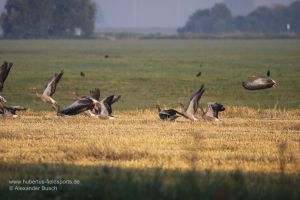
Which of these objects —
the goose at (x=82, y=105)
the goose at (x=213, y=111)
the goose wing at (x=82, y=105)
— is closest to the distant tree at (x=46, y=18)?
the goose at (x=213, y=111)

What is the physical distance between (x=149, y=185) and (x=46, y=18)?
145 metres

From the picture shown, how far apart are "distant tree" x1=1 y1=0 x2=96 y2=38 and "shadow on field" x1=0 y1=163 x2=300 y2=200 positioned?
14108 centimetres

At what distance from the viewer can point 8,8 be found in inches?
6093

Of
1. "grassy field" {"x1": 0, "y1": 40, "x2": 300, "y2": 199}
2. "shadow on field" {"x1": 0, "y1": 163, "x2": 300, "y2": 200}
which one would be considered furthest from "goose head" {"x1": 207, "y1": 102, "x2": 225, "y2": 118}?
"shadow on field" {"x1": 0, "y1": 163, "x2": 300, "y2": 200}

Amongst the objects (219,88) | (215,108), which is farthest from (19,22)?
(215,108)

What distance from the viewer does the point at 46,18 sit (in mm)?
154750

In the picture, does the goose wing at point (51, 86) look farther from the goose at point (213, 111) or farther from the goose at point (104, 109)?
the goose at point (213, 111)

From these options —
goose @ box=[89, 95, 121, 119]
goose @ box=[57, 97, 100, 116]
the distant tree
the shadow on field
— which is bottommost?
the distant tree

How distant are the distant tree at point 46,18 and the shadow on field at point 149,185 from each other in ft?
463

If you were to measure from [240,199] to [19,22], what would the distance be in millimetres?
145142

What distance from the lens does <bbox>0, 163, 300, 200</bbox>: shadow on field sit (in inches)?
435

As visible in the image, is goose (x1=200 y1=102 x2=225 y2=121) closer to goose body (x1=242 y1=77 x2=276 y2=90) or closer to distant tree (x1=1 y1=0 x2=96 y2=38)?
goose body (x1=242 y1=77 x2=276 y2=90)

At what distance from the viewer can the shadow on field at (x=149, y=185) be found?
435 inches

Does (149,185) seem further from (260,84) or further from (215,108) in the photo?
(260,84)
